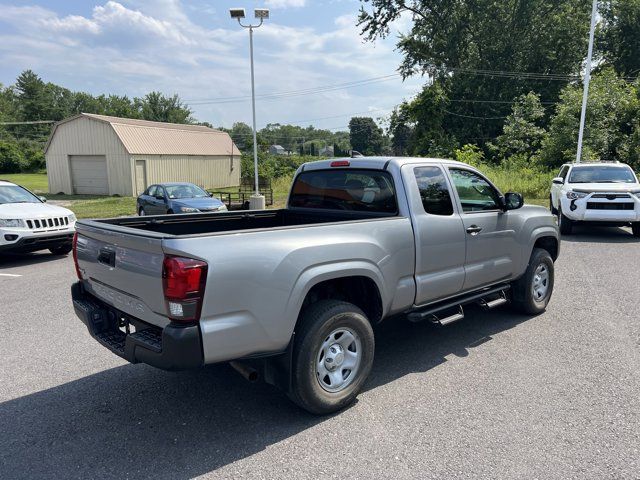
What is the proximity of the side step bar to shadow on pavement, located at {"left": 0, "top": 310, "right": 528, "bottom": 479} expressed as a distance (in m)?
0.46

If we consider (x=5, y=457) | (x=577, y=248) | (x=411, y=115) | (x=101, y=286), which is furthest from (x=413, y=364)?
(x=411, y=115)

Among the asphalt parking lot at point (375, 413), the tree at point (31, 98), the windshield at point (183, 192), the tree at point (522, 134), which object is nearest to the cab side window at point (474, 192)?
the asphalt parking lot at point (375, 413)

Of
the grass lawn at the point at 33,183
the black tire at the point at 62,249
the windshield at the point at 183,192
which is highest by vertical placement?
the windshield at the point at 183,192

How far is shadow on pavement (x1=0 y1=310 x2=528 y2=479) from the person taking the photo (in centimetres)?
289

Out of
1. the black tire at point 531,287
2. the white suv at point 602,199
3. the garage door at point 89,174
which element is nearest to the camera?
the black tire at point 531,287

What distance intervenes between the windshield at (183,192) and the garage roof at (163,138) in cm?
1310

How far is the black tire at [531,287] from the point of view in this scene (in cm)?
547

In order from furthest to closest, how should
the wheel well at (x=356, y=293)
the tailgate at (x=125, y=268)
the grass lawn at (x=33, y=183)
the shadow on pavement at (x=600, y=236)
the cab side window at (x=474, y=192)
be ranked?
the grass lawn at (x=33, y=183) < the shadow on pavement at (x=600, y=236) < the cab side window at (x=474, y=192) < the wheel well at (x=356, y=293) < the tailgate at (x=125, y=268)

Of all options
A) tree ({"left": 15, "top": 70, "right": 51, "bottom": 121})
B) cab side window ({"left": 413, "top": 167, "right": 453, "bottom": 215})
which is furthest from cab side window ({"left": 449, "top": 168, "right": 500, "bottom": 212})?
tree ({"left": 15, "top": 70, "right": 51, "bottom": 121})

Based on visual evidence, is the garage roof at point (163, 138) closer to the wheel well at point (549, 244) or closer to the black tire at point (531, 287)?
the wheel well at point (549, 244)

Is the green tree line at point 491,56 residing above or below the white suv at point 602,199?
above

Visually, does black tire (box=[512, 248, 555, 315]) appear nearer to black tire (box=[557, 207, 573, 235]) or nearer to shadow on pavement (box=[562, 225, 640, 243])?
shadow on pavement (box=[562, 225, 640, 243])

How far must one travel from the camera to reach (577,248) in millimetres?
10438

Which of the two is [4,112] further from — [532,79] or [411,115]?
[532,79]
